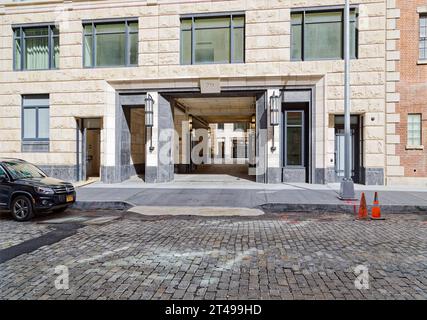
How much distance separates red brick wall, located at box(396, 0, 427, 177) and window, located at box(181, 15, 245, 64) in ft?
25.8

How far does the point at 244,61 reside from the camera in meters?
15.1

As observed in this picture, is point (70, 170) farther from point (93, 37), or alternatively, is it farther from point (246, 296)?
point (246, 296)

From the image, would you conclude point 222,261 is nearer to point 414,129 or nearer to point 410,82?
point 414,129

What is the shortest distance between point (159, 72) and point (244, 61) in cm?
457

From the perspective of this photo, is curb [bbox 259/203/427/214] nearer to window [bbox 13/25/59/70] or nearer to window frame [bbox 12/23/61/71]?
window frame [bbox 12/23/61/71]

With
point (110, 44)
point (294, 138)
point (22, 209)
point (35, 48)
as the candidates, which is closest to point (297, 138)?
point (294, 138)

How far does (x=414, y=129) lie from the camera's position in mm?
13992

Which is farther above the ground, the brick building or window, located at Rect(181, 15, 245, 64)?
window, located at Rect(181, 15, 245, 64)

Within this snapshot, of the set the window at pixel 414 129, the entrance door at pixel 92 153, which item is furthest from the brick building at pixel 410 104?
the entrance door at pixel 92 153

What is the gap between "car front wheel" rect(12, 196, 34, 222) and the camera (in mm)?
8055

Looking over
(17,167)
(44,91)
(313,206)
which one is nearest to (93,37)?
(44,91)

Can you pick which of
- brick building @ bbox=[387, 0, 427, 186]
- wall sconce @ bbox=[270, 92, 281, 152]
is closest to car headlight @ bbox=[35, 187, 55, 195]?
wall sconce @ bbox=[270, 92, 281, 152]

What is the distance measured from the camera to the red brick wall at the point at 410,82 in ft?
45.5

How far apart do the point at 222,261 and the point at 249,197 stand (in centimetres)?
657
